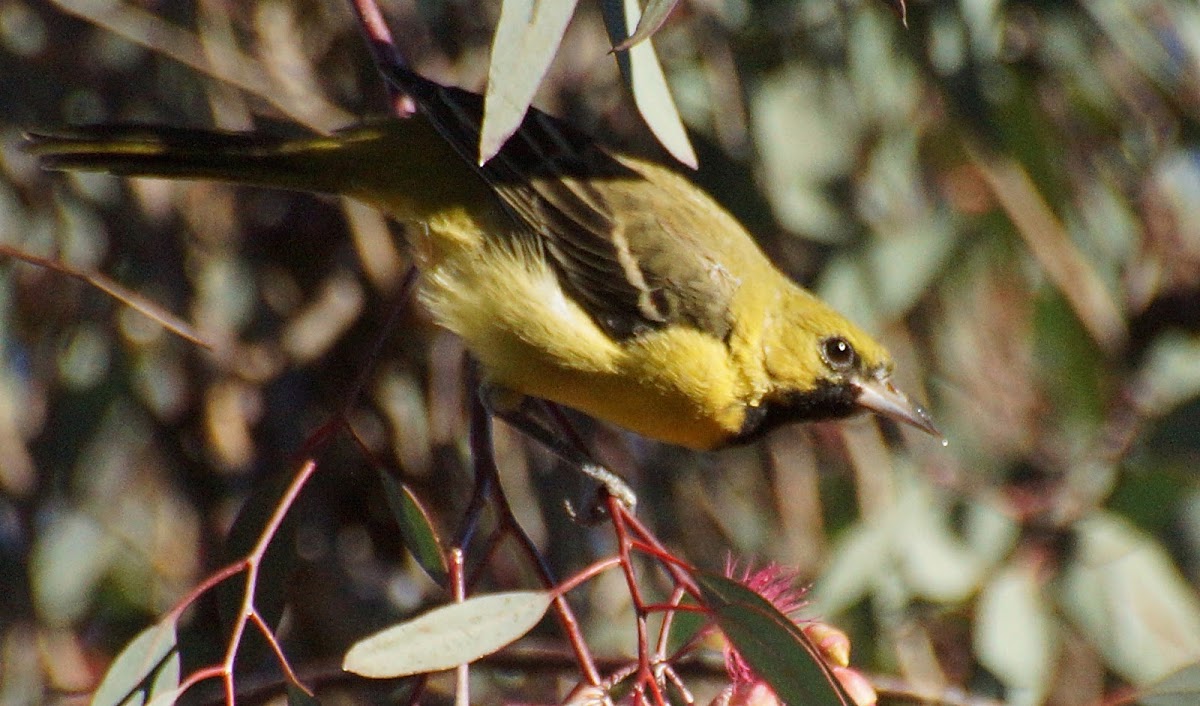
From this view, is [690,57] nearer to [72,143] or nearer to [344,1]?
[344,1]

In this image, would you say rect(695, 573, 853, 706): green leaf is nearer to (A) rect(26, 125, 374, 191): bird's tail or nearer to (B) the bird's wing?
(B) the bird's wing

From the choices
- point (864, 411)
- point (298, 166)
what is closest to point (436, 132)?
point (298, 166)

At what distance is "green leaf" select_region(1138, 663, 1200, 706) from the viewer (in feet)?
7.41

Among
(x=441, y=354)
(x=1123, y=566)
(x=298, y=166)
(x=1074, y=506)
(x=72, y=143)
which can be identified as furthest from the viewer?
(x=441, y=354)

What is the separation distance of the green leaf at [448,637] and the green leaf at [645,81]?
2.45 feet

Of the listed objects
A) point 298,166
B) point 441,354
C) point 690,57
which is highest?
point 298,166

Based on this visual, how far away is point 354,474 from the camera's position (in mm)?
4000

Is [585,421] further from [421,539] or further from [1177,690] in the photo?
[1177,690]

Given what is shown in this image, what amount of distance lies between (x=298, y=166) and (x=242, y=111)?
3.94 ft

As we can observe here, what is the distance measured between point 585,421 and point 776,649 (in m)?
2.16

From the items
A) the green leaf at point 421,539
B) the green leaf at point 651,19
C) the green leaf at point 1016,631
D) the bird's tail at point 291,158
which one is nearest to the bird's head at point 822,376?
the green leaf at point 1016,631

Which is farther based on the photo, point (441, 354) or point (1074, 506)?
point (441, 354)

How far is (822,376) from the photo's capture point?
3.05 metres

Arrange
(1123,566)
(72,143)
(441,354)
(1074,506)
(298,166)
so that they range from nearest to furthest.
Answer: (72,143) < (298,166) < (1123,566) < (1074,506) < (441,354)
